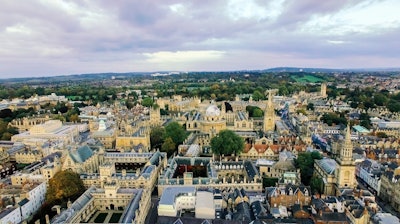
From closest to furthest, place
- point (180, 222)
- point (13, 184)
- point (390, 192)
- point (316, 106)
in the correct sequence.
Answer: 1. point (180, 222)
2. point (390, 192)
3. point (13, 184)
4. point (316, 106)

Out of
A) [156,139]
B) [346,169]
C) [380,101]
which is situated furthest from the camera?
[380,101]

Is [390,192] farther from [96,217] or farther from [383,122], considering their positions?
[383,122]

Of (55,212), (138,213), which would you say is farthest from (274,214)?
(55,212)

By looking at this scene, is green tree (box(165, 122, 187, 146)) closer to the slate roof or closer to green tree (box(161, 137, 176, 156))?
green tree (box(161, 137, 176, 156))

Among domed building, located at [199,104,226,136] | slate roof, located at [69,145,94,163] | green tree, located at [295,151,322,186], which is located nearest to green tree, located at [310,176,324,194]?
green tree, located at [295,151,322,186]

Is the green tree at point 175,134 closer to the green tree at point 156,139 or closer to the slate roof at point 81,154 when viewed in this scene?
the green tree at point 156,139

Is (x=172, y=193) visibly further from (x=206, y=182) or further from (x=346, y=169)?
(x=346, y=169)

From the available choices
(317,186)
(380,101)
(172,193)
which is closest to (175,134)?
(172,193)

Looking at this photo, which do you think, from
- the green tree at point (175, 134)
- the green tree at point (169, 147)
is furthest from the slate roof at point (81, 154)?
the green tree at point (175, 134)
